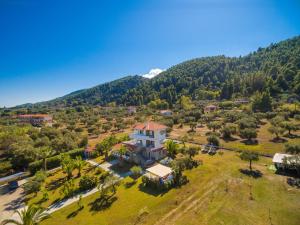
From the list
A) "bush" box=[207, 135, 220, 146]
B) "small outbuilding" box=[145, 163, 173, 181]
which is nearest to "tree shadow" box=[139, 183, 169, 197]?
"small outbuilding" box=[145, 163, 173, 181]

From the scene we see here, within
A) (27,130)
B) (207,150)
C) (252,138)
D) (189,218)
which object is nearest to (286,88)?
(252,138)

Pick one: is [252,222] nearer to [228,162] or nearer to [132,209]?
Answer: [132,209]

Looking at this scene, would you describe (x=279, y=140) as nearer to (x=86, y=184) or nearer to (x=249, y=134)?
(x=249, y=134)

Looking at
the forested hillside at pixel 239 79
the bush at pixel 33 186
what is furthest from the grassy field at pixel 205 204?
the forested hillside at pixel 239 79

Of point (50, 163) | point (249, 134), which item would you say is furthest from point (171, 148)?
point (50, 163)

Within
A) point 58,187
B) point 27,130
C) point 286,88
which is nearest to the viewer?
point 58,187

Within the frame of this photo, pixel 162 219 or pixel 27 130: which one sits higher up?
pixel 27 130

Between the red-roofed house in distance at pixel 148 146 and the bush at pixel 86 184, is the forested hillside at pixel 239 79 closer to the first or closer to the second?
the red-roofed house in distance at pixel 148 146
